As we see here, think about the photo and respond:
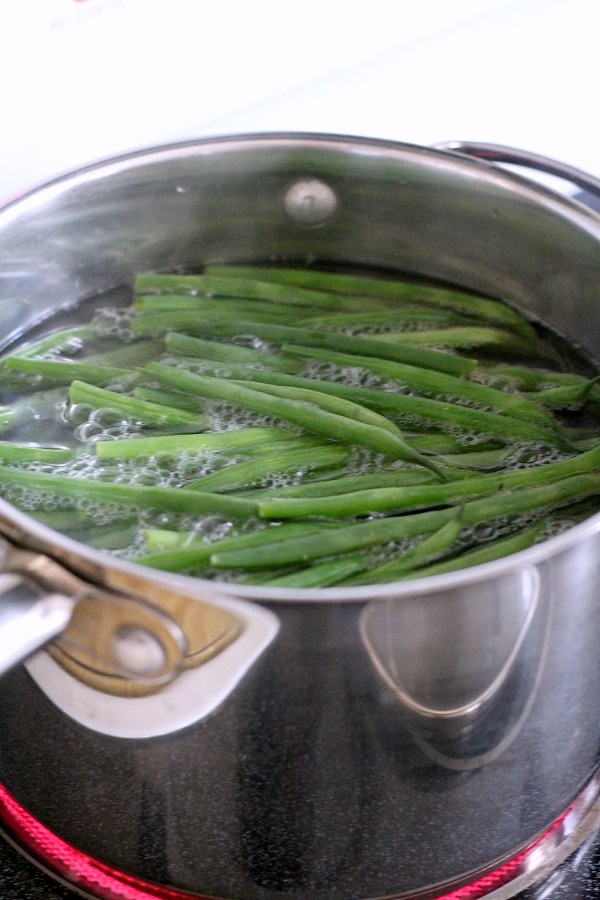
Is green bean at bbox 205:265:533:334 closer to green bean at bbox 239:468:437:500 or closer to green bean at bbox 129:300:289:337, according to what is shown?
green bean at bbox 129:300:289:337

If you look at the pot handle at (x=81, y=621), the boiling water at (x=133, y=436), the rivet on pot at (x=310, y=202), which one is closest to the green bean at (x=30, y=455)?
the boiling water at (x=133, y=436)

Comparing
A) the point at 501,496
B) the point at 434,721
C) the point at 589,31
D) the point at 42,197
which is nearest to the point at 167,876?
the point at 434,721

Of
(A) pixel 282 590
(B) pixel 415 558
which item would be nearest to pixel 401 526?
(B) pixel 415 558

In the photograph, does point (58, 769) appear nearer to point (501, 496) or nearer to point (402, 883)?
point (402, 883)

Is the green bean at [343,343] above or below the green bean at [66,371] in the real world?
above

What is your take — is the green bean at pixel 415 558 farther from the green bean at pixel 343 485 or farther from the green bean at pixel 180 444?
the green bean at pixel 180 444

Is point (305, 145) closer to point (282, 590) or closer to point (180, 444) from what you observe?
point (180, 444)

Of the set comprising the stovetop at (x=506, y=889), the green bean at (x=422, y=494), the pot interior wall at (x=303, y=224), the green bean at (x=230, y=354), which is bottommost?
the stovetop at (x=506, y=889)

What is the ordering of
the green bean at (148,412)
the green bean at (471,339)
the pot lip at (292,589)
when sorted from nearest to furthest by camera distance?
1. the pot lip at (292,589)
2. the green bean at (148,412)
3. the green bean at (471,339)
